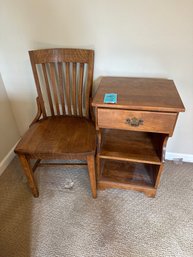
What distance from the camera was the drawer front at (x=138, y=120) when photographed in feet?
3.09

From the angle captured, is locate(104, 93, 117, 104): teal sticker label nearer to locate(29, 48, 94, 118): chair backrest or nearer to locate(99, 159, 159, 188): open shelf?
locate(29, 48, 94, 118): chair backrest

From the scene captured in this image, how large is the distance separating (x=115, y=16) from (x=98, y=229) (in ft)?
4.45

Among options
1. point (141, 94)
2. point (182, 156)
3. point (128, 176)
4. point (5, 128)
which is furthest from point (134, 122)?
point (5, 128)

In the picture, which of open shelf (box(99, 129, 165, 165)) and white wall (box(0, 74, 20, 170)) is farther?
white wall (box(0, 74, 20, 170))

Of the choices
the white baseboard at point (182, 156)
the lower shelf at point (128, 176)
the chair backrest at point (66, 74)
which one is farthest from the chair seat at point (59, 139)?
the white baseboard at point (182, 156)

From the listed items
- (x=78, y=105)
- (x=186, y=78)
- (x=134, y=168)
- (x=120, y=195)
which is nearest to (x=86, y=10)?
(x=78, y=105)

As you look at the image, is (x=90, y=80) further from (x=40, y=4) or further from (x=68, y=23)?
(x=40, y=4)

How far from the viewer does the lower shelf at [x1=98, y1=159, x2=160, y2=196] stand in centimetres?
132

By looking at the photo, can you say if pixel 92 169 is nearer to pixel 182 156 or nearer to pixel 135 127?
pixel 135 127

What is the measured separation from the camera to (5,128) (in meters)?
1.63

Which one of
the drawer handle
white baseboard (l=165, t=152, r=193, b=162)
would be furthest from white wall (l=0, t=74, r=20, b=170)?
white baseboard (l=165, t=152, r=193, b=162)

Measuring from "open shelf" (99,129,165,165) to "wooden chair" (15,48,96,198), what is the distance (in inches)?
5.2

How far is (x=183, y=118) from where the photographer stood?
1426 millimetres

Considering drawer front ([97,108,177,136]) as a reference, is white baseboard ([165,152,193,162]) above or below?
below
